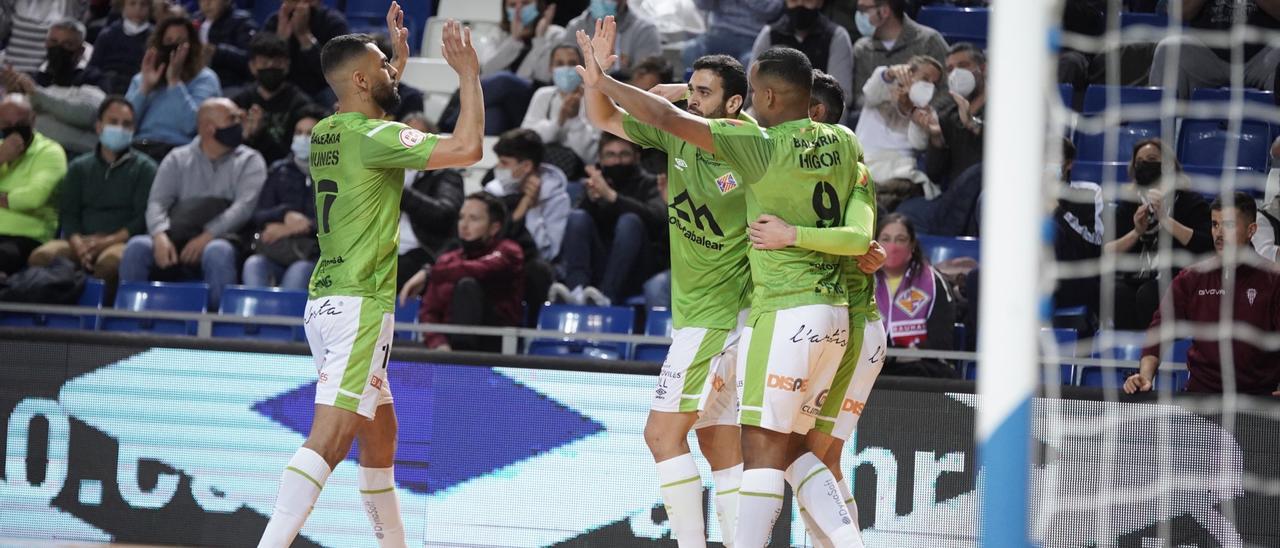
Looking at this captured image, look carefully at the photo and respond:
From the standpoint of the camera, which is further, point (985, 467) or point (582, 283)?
point (582, 283)

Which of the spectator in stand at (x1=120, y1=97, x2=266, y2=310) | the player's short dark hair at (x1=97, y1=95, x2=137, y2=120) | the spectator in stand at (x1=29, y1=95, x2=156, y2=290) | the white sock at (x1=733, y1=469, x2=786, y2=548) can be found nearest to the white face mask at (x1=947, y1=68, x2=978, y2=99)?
the spectator in stand at (x1=120, y1=97, x2=266, y2=310)

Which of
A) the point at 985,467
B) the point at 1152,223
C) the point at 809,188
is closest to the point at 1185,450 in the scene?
the point at 1152,223

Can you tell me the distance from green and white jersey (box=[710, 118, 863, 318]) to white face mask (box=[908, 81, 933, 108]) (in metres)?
4.51

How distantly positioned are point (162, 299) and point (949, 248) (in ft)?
17.4

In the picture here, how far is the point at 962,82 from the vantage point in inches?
400

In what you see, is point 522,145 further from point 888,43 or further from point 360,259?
point 360,259

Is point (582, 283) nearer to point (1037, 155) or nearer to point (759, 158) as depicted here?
point (759, 158)

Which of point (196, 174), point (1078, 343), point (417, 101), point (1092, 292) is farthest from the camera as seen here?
point (417, 101)

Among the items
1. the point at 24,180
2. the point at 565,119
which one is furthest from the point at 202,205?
the point at 565,119

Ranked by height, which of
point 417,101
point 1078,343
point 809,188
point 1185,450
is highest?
point 417,101

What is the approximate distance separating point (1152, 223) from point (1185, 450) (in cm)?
197

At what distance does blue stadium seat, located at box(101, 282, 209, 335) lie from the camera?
9.48 meters

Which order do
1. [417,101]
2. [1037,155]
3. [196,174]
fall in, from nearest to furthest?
[1037,155] → [196,174] → [417,101]

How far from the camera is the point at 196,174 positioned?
34.3ft
